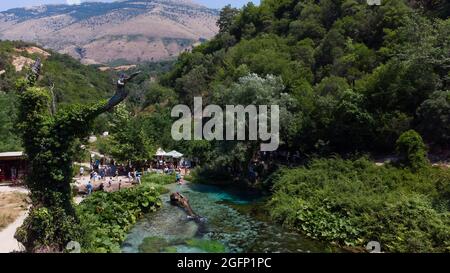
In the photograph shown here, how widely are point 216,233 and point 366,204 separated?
677 centimetres

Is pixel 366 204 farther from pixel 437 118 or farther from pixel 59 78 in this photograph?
pixel 59 78

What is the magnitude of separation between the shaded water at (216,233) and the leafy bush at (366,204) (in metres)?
1.11

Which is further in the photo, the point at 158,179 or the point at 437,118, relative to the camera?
the point at 158,179

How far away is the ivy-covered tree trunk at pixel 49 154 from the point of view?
15648 millimetres

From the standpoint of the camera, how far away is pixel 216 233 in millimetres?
20406

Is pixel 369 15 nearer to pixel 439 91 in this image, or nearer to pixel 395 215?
Answer: pixel 439 91

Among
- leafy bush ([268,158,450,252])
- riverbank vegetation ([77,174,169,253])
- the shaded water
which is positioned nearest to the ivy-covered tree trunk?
riverbank vegetation ([77,174,169,253])

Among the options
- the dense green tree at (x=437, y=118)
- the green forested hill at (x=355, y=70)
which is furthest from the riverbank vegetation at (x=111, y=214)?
the dense green tree at (x=437, y=118)

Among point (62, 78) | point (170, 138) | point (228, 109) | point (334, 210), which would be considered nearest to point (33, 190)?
point (334, 210)

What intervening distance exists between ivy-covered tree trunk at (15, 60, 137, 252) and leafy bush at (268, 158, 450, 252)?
10.4m

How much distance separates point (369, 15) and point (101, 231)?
37387 millimetres

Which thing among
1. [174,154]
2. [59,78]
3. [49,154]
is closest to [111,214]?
[49,154]

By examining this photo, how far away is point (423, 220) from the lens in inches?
699

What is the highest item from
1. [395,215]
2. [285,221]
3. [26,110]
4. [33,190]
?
[26,110]
